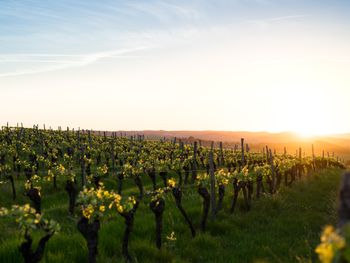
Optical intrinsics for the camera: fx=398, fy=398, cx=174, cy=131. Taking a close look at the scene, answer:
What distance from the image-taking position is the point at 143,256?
12781 millimetres

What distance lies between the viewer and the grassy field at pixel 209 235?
496 inches

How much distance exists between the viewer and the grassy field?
12586 millimetres

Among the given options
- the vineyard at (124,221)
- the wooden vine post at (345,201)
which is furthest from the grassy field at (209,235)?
the wooden vine post at (345,201)

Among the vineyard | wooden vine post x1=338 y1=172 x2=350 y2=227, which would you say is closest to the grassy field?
the vineyard

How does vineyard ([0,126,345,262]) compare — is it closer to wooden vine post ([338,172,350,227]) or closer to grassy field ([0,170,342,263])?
grassy field ([0,170,342,263])

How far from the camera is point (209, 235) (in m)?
15.8

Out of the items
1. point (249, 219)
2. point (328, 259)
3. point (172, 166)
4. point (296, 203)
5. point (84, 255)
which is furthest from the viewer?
point (172, 166)

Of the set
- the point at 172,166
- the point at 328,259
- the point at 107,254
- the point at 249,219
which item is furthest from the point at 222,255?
the point at 172,166

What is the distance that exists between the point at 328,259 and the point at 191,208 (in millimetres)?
16417

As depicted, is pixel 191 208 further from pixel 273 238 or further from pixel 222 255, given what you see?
pixel 222 255

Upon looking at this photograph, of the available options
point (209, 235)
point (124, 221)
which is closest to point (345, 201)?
point (124, 221)

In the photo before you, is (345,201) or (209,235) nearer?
(345,201)

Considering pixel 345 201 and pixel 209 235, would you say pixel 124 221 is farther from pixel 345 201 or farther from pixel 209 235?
pixel 345 201

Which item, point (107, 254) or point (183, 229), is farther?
point (183, 229)
